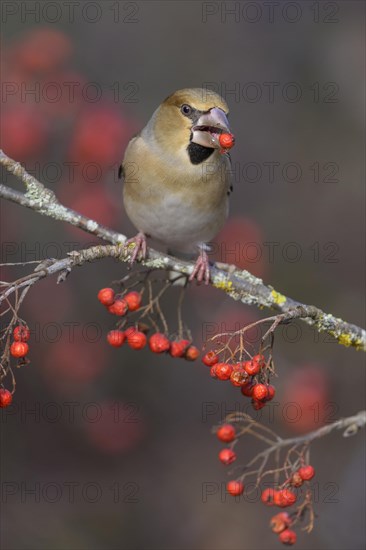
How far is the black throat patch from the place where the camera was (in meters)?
3.81

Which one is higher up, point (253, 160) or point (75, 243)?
point (253, 160)

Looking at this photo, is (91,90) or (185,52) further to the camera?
(185,52)

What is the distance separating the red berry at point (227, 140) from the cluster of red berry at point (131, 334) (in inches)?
28.8

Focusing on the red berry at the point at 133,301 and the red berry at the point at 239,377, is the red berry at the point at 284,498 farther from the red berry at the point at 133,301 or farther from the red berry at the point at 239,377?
the red berry at the point at 133,301

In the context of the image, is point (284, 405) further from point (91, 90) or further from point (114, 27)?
point (114, 27)

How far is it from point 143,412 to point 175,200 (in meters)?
2.17

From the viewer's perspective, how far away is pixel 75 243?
17.9ft

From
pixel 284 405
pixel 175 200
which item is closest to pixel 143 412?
pixel 284 405

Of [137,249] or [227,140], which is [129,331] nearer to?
[137,249]

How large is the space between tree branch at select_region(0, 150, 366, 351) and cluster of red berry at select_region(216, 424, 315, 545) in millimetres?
511

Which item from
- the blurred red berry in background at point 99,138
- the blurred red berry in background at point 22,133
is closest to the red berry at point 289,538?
the blurred red berry in background at point 99,138

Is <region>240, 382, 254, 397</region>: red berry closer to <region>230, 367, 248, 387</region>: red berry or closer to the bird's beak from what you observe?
<region>230, 367, 248, 387</region>: red berry

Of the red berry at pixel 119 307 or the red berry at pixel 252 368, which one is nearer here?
the red berry at pixel 252 368

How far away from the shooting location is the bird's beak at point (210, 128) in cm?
353
